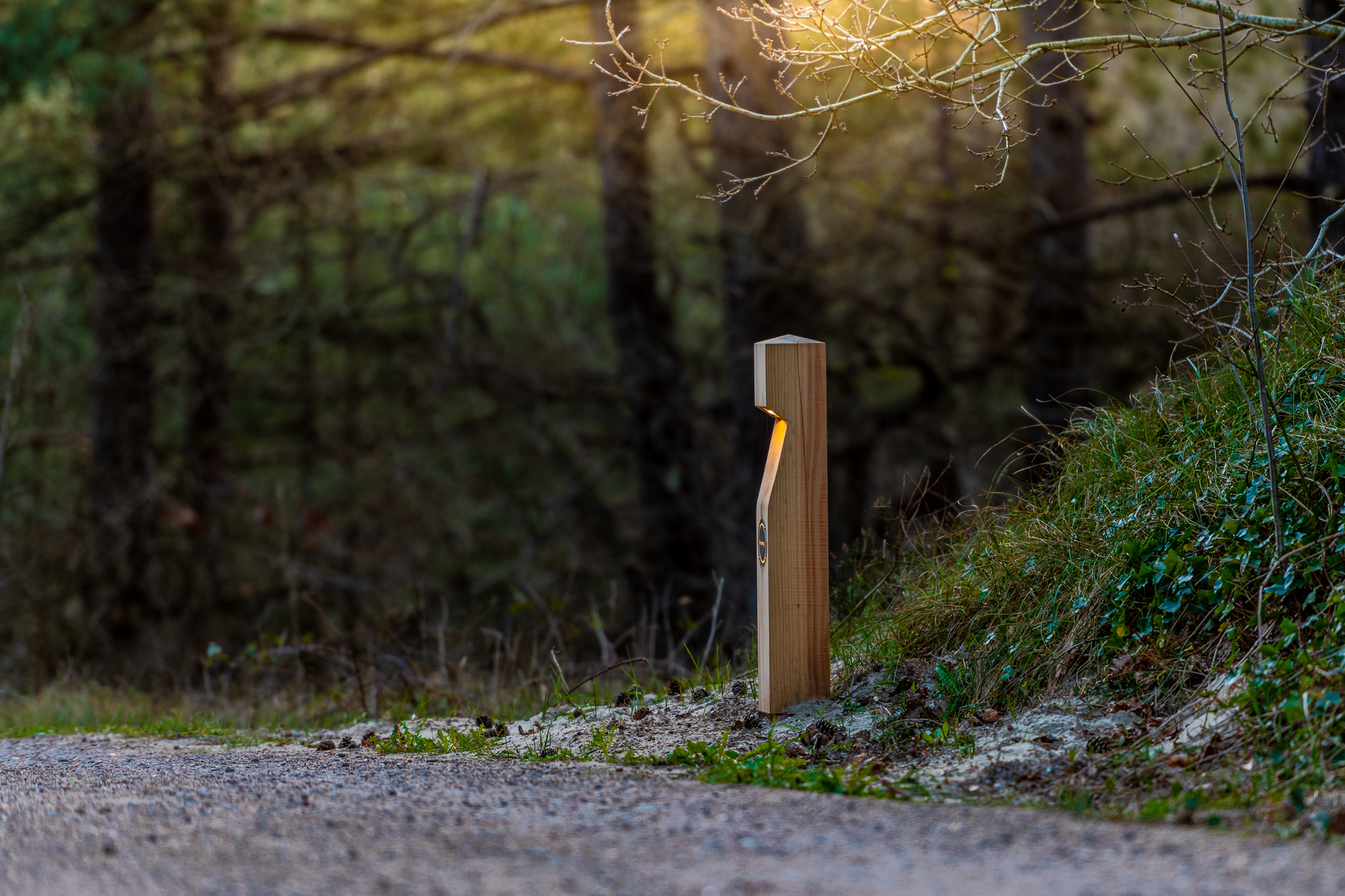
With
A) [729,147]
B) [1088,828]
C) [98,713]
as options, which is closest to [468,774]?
[1088,828]

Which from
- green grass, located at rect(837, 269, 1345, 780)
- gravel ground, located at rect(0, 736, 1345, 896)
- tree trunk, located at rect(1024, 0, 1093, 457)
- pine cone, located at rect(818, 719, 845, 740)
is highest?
tree trunk, located at rect(1024, 0, 1093, 457)

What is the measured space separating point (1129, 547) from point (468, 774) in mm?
2587

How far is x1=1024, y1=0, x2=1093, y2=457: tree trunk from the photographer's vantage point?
447 inches

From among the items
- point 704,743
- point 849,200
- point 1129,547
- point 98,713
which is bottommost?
point 98,713

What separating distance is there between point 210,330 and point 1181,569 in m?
9.68

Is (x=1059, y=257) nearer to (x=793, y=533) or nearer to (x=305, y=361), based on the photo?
(x=305, y=361)

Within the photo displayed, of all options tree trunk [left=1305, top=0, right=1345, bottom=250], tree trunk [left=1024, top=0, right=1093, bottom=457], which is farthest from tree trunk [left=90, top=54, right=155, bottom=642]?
tree trunk [left=1305, top=0, right=1345, bottom=250]

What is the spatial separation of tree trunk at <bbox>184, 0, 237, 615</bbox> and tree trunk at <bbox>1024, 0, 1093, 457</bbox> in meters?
7.84

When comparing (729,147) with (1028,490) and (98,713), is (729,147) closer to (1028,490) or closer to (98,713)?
(1028,490)

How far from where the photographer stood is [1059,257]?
1138cm

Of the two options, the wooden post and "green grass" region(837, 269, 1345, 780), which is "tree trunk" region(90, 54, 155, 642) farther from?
"green grass" region(837, 269, 1345, 780)

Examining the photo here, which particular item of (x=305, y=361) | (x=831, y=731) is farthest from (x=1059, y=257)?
(x=831, y=731)

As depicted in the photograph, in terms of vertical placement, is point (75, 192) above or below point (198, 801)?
above

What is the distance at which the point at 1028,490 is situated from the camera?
5.32 m
